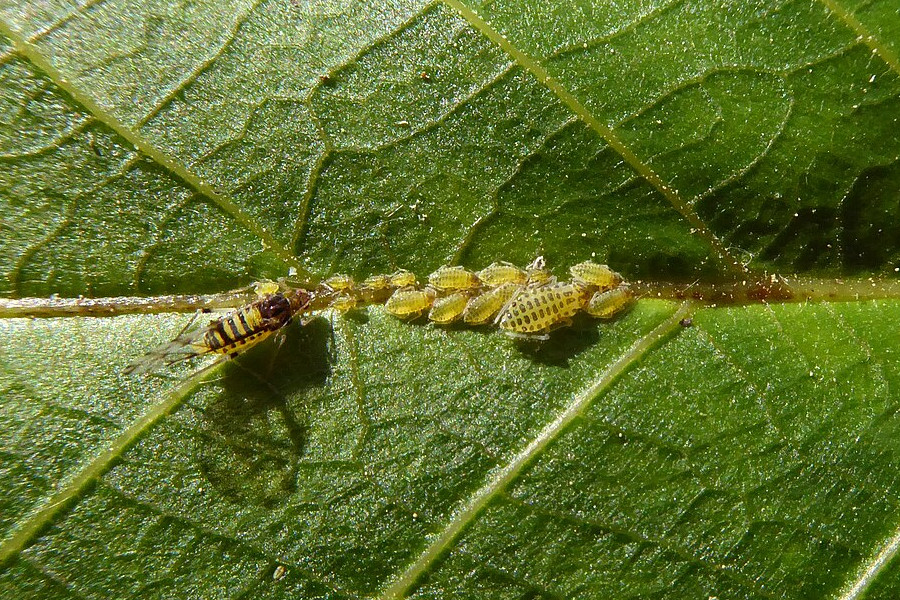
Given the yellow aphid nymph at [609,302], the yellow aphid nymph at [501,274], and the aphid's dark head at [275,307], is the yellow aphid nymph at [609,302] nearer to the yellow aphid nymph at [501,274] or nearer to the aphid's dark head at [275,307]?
the yellow aphid nymph at [501,274]

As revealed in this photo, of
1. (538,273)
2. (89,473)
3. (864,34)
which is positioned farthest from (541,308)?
(89,473)

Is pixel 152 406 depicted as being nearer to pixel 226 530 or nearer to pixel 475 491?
pixel 226 530

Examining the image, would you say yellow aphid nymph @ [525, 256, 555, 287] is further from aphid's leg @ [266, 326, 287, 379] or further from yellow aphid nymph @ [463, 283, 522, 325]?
aphid's leg @ [266, 326, 287, 379]

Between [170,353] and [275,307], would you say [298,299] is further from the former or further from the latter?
[170,353]

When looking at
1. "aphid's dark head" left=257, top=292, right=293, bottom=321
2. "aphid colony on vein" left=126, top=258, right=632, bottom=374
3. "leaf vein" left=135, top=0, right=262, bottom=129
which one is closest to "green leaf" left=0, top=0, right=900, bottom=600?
"leaf vein" left=135, top=0, right=262, bottom=129

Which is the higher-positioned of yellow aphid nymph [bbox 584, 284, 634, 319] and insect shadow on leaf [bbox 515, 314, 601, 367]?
yellow aphid nymph [bbox 584, 284, 634, 319]

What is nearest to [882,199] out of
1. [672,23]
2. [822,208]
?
[822,208]
